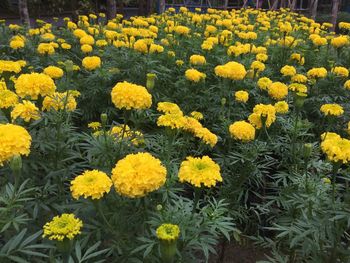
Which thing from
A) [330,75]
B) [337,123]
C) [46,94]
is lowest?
[337,123]

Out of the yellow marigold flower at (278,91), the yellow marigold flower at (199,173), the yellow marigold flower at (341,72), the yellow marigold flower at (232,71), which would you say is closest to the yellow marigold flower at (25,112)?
the yellow marigold flower at (199,173)

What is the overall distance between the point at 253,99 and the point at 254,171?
1.37 meters

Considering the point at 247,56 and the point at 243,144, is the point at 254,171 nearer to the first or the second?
the point at 243,144

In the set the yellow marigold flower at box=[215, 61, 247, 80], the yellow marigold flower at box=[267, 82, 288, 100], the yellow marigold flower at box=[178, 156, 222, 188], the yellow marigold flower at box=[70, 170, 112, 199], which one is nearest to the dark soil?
the yellow marigold flower at box=[267, 82, 288, 100]

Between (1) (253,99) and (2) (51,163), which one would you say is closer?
(2) (51,163)

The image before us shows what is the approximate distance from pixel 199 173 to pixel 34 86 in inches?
39.2

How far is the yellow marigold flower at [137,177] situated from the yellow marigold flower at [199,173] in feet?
0.33

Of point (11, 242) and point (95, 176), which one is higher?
point (95, 176)

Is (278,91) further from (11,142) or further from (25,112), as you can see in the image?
(11,142)

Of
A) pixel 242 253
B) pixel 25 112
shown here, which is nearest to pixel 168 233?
pixel 25 112

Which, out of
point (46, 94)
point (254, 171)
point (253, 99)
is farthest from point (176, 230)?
point (253, 99)

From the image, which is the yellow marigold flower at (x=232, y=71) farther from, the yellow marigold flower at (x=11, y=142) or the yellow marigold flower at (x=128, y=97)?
the yellow marigold flower at (x=11, y=142)

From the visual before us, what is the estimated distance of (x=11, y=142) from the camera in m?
1.56

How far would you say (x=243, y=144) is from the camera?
282 centimetres
